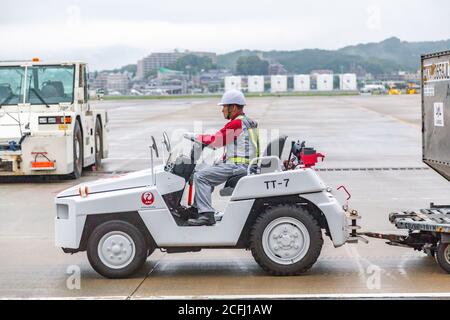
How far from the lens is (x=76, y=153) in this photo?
57.0ft

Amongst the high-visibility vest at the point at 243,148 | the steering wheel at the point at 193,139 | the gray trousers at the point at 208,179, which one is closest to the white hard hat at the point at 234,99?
the high-visibility vest at the point at 243,148

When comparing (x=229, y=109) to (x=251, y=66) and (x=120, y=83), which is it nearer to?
(x=120, y=83)

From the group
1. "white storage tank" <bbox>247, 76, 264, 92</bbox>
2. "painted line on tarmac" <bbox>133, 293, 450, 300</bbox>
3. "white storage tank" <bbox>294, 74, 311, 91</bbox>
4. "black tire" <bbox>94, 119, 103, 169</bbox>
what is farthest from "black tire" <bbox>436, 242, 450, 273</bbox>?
"white storage tank" <bbox>294, 74, 311, 91</bbox>

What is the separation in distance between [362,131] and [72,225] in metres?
24.4

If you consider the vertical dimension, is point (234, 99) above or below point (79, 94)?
below

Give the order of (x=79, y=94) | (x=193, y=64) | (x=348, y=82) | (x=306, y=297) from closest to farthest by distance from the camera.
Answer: (x=306, y=297)
(x=79, y=94)
(x=193, y=64)
(x=348, y=82)

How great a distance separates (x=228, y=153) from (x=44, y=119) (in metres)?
8.94

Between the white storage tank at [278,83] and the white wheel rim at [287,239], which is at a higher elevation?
the white storage tank at [278,83]

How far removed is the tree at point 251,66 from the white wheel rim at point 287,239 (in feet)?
560

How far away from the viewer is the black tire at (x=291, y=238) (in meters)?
7.98

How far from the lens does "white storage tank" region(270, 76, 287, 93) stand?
508ft

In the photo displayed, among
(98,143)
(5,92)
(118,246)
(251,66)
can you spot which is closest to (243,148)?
(118,246)

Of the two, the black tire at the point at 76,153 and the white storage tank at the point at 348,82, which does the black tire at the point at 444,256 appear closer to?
the black tire at the point at 76,153

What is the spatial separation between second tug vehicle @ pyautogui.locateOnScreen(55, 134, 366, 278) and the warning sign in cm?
196
